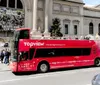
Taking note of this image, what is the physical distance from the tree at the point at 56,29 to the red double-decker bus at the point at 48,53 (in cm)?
2110

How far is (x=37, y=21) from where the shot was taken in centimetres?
4434

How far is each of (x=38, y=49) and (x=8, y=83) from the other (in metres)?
5.74

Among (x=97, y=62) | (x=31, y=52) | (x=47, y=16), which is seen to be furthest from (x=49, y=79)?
(x=47, y=16)

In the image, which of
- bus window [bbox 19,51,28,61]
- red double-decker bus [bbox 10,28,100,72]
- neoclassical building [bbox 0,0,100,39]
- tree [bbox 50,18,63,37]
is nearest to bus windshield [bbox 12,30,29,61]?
red double-decker bus [bbox 10,28,100,72]

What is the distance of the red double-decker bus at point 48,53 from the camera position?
717 inches

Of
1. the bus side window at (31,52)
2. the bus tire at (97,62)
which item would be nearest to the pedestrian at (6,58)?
the bus side window at (31,52)

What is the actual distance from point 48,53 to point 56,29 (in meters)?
25.2

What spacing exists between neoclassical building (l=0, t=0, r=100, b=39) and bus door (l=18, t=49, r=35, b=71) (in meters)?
22.7

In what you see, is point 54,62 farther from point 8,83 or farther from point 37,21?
point 37,21

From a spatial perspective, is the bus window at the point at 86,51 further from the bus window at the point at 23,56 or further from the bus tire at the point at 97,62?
the bus window at the point at 23,56

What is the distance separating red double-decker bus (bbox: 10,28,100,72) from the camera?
18203 mm

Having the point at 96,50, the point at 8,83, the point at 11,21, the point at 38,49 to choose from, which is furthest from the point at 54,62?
the point at 11,21

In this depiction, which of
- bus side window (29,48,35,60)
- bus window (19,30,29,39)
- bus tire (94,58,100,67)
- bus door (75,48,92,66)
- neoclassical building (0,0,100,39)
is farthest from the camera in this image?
neoclassical building (0,0,100,39)

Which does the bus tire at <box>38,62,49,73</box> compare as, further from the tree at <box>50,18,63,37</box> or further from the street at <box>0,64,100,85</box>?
the tree at <box>50,18,63,37</box>
